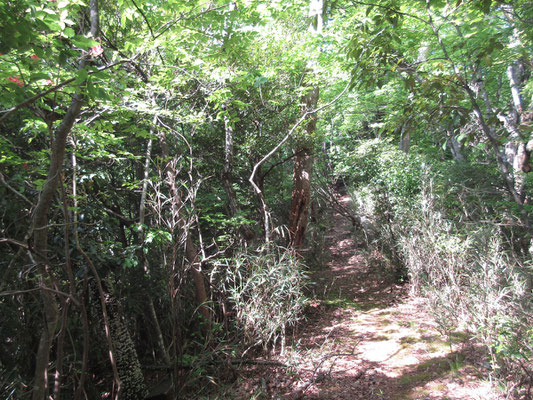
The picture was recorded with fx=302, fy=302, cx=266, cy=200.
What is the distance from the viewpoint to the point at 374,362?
377cm

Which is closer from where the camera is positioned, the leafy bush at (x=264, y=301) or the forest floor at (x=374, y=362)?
the forest floor at (x=374, y=362)

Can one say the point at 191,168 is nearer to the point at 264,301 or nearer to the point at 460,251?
the point at 264,301

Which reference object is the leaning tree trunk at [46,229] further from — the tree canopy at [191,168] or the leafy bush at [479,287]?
the leafy bush at [479,287]

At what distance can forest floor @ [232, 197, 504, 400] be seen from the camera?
3.12m

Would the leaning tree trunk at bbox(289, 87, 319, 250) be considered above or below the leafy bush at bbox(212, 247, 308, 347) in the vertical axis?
above

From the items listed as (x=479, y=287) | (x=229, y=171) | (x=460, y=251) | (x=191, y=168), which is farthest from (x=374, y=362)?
(x=229, y=171)

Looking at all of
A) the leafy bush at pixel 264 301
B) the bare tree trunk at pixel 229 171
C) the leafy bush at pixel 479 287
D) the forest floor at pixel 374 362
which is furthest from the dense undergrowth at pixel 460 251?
the bare tree trunk at pixel 229 171

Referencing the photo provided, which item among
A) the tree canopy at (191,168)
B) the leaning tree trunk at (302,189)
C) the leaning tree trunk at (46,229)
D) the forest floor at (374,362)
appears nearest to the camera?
the leaning tree trunk at (46,229)

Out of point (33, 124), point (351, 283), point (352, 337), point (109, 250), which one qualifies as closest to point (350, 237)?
point (351, 283)

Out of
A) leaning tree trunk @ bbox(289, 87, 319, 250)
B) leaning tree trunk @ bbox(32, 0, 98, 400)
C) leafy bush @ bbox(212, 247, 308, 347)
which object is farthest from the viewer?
leaning tree trunk @ bbox(289, 87, 319, 250)

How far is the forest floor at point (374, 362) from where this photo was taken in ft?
10.2

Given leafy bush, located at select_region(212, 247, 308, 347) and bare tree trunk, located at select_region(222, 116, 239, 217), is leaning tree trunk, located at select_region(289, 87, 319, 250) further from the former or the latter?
leafy bush, located at select_region(212, 247, 308, 347)

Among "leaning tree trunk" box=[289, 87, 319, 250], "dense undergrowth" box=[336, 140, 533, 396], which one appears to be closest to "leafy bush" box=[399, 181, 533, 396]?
"dense undergrowth" box=[336, 140, 533, 396]

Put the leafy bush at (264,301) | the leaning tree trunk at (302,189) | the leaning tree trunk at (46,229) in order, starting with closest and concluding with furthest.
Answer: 1. the leaning tree trunk at (46,229)
2. the leafy bush at (264,301)
3. the leaning tree trunk at (302,189)
